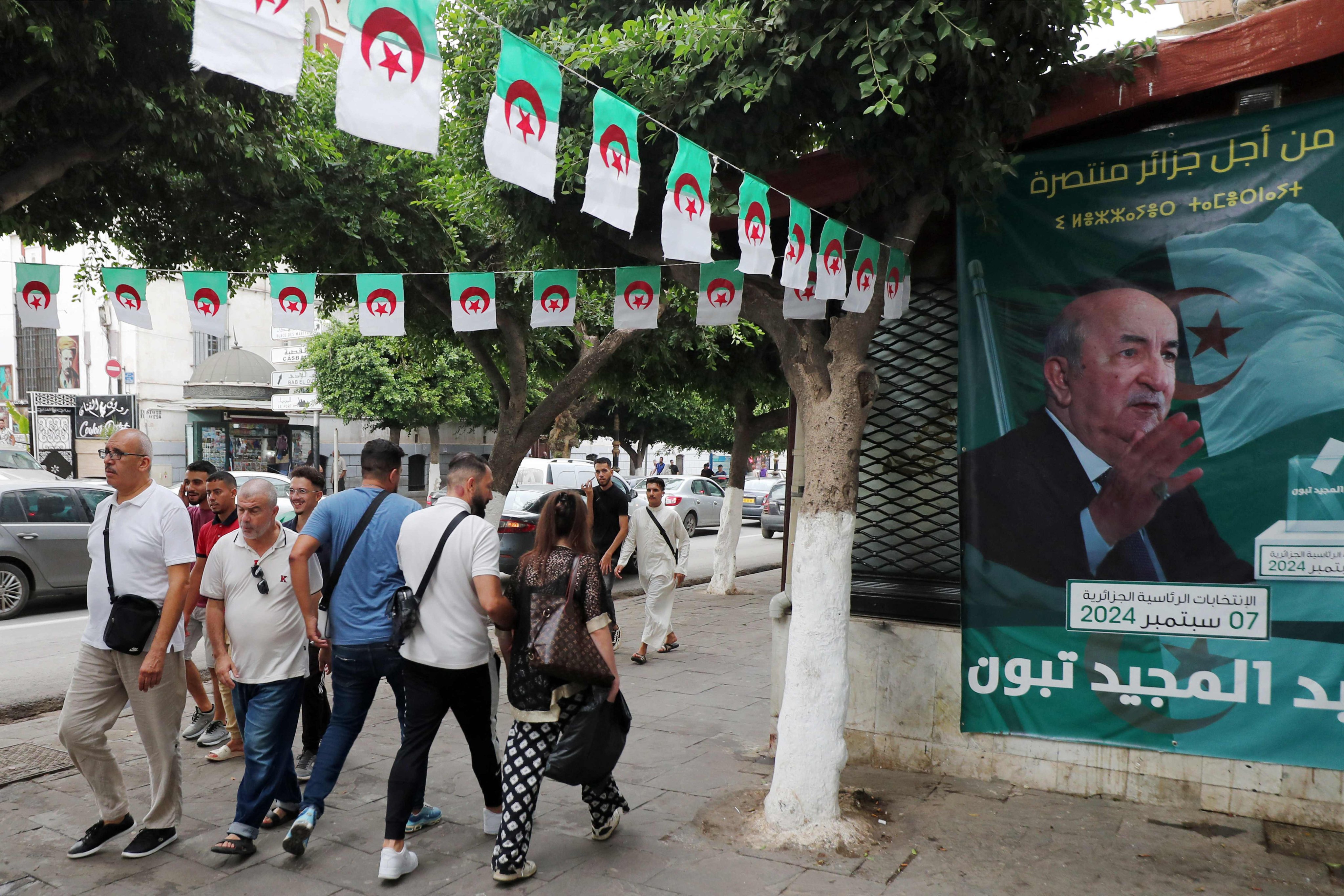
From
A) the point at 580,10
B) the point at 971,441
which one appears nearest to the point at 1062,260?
the point at 971,441

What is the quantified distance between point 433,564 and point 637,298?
2.44 m

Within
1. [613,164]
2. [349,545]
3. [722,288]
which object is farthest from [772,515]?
[613,164]

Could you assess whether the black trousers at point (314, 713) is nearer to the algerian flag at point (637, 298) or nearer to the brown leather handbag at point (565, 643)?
the brown leather handbag at point (565, 643)

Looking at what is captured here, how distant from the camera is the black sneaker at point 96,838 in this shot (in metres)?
4.05

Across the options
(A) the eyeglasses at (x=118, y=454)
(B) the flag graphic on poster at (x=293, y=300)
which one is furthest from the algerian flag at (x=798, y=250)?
(B) the flag graphic on poster at (x=293, y=300)

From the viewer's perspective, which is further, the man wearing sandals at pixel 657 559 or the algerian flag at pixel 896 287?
the man wearing sandals at pixel 657 559

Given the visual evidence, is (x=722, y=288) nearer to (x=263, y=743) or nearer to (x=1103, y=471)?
(x=1103, y=471)

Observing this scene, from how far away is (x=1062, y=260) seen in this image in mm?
4742

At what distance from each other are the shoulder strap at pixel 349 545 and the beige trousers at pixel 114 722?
80cm

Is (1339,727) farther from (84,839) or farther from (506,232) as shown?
(506,232)

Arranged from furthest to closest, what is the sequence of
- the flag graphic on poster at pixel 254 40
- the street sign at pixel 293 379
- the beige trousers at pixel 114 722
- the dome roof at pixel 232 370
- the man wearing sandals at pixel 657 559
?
the dome roof at pixel 232 370, the street sign at pixel 293 379, the man wearing sandals at pixel 657 559, the beige trousers at pixel 114 722, the flag graphic on poster at pixel 254 40

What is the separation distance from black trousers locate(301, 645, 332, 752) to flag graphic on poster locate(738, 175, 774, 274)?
10.7ft

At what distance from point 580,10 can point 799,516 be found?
345 cm

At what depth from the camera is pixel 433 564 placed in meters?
3.89
